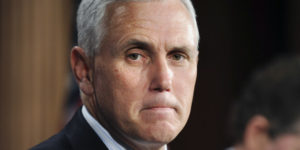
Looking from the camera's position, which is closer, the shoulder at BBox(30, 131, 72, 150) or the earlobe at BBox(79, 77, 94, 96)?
the shoulder at BBox(30, 131, 72, 150)

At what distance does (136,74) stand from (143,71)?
33 millimetres

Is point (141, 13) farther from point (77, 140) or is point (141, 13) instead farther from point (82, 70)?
point (77, 140)

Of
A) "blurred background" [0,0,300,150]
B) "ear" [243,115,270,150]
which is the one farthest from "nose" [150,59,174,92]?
"blurred background" [0,0,300,150]

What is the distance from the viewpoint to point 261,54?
7605mm

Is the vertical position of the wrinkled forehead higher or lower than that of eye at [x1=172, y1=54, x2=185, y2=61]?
higher

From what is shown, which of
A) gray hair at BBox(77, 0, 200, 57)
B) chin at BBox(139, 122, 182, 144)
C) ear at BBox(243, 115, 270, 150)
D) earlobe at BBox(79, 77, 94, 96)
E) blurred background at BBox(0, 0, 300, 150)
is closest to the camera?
chin at BBox(139, 122, 182, 144)

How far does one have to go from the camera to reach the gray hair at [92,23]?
2322mm

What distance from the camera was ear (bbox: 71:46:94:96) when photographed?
7.99 feet

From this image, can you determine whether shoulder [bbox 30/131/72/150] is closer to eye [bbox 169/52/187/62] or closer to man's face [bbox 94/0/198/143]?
man's face [bbox 94/0/198/143]

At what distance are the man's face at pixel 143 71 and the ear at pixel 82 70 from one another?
0.35ft

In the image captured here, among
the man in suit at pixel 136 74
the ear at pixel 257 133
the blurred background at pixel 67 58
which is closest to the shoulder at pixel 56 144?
the man in suit at pixel 136 74

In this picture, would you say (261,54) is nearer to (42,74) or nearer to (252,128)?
(42,74)

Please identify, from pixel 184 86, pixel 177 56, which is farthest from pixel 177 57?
pixel 184 86

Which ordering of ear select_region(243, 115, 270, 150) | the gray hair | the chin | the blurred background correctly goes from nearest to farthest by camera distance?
1. the chin
2. the gray hair
3. ear select_region(243, 115, 270, 150)
4. the blurred background
